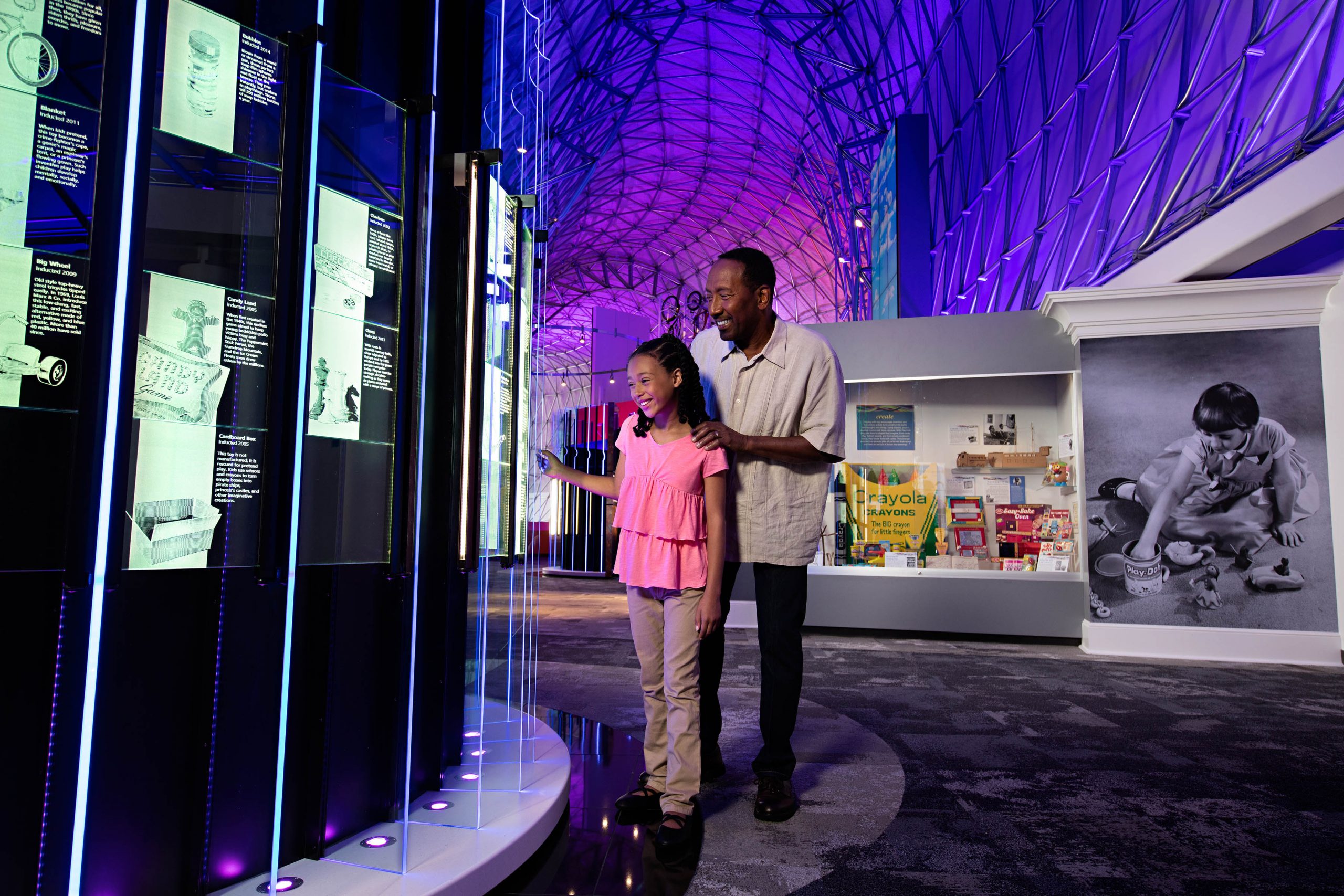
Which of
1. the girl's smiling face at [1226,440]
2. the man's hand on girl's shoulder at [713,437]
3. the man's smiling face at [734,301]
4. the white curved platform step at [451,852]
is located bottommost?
the white curved platform step at [451,852]

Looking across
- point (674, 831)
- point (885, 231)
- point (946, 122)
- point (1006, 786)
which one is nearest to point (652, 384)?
point (674, 831)

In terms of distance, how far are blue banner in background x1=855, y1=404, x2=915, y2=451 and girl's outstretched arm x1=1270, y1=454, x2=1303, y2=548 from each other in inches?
110

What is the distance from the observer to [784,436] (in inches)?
96.7

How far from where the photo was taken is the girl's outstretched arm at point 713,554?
2.10 meters

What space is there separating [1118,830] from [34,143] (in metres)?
3.03

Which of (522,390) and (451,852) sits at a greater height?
(522,390)

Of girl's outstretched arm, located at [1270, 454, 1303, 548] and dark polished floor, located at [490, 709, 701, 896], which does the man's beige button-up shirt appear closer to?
dark polished floor, located at [490, 709, 701, 896]

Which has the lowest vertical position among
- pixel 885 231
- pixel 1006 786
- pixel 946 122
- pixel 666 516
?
pixel 1006 786

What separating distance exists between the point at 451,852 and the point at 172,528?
94 cm

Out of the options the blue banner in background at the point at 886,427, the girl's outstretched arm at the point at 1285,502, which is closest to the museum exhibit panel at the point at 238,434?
the blue banner in background at the point at 886,427

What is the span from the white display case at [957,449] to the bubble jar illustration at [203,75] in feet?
18.8

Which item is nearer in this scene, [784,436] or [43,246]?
[43,246]

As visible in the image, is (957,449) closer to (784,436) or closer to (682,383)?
(784,436)

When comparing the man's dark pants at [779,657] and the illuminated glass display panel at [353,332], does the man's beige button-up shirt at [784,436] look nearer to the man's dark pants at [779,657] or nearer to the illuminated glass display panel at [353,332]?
the man's dark pants at [779,657]
